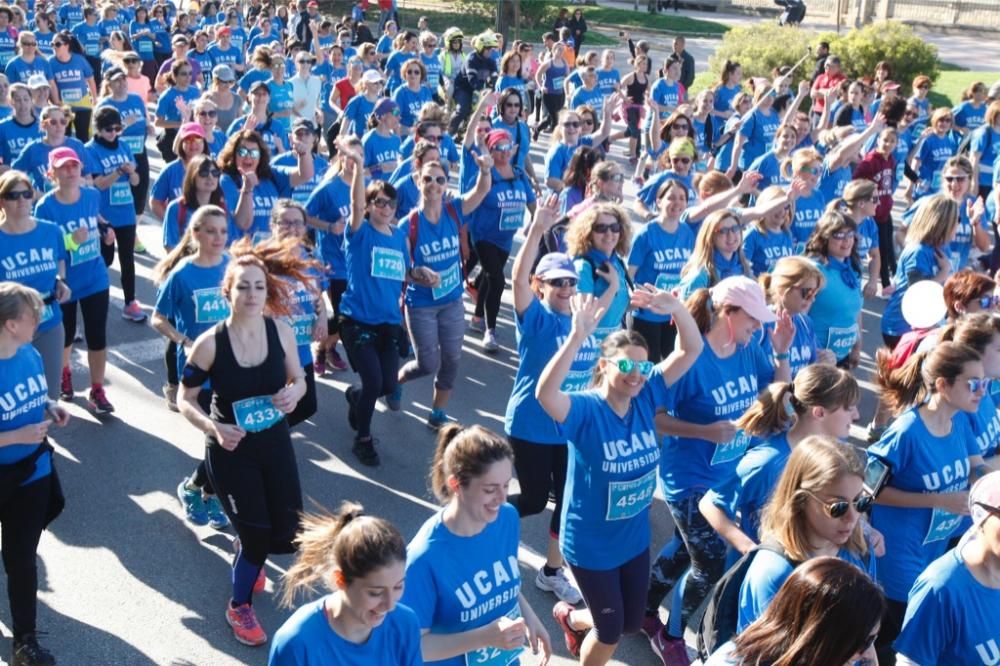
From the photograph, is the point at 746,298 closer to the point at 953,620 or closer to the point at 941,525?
the point at 941,525

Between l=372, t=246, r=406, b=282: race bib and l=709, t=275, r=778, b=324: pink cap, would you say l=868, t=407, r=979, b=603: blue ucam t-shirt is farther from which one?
l=372, t=246, r=406, b=282: race bib

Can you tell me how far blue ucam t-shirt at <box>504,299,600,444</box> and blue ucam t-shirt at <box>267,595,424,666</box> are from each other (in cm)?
226

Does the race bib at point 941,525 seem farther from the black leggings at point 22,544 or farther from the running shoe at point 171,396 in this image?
the running shoe at point 171,396

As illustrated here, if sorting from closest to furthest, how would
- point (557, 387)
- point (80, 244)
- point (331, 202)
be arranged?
1. point (557, 387)
2. point (80, 244)
3. point (331, 202)

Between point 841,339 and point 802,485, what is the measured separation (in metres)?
3.78

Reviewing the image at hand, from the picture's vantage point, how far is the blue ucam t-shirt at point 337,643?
10.8ft

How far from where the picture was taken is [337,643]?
336 centimetres

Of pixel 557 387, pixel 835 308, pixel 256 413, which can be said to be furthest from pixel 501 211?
pixel 557 387

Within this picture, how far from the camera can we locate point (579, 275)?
6.33 m

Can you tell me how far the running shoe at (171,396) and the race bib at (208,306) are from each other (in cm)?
115

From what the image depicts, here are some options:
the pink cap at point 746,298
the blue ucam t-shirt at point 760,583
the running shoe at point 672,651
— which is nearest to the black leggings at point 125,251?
the pink cap at point 746,298

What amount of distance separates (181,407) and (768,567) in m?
2.87

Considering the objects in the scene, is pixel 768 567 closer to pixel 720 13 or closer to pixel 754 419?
pixel 754 419

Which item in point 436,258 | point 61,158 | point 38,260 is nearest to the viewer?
point 38,260
